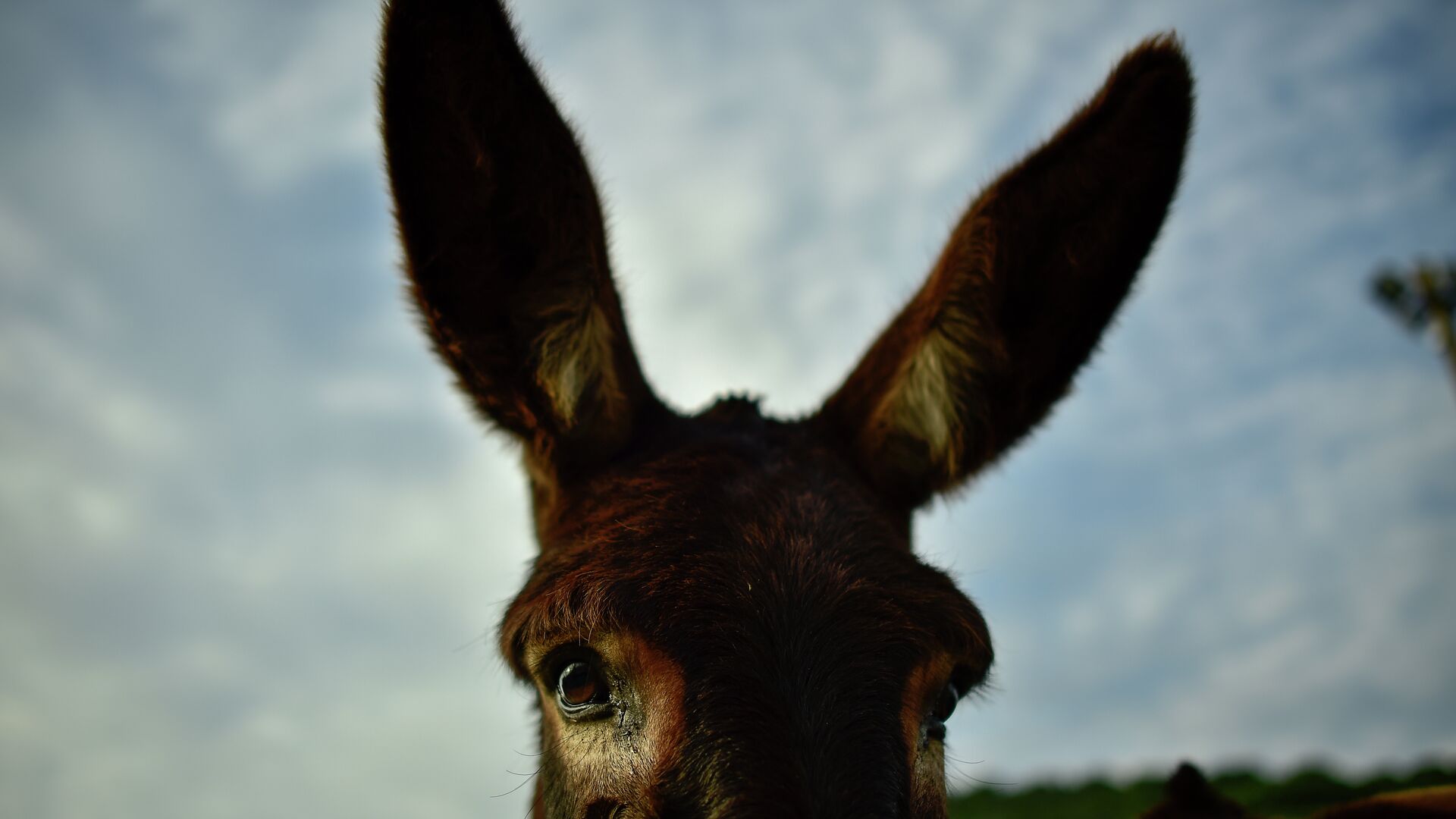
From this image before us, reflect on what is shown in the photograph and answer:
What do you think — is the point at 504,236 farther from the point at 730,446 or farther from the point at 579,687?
the point at 579,687

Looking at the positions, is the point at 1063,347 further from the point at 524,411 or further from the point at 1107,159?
the point at 524,411

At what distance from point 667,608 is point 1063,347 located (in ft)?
6.01

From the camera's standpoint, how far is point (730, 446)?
9.04ft

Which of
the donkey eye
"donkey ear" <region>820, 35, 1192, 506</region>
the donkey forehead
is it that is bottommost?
the donkey eye

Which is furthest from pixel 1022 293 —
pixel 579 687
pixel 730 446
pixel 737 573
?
pixel 579 687

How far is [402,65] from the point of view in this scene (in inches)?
93.1

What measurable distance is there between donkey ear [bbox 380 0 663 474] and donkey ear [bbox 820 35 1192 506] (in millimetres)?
940

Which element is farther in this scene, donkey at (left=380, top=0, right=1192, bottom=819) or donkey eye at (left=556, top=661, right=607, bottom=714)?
donkey eye at (left=556, top=661, right=607, bottom=714)

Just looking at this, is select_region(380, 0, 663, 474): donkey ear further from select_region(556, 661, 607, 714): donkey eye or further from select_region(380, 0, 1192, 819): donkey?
select_region(556, 661, 607, 714): donkey eye

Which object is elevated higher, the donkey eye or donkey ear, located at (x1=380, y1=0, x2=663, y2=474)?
donkey ear, located at (x1=380, y1=0, x2=663, y2=474)

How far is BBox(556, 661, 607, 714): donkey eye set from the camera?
2135 millimetres

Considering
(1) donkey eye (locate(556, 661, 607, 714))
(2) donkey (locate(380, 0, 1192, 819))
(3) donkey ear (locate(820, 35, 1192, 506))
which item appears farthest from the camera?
(3) donkey ear (locate(820, 35, 1192, 506))

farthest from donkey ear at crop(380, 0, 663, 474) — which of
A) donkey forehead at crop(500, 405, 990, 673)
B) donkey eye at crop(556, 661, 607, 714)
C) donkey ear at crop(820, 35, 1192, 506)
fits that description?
donkey ear at crop(820, 35, 1192, 506)

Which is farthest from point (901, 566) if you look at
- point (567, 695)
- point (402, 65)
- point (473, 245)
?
point (402, 65)
